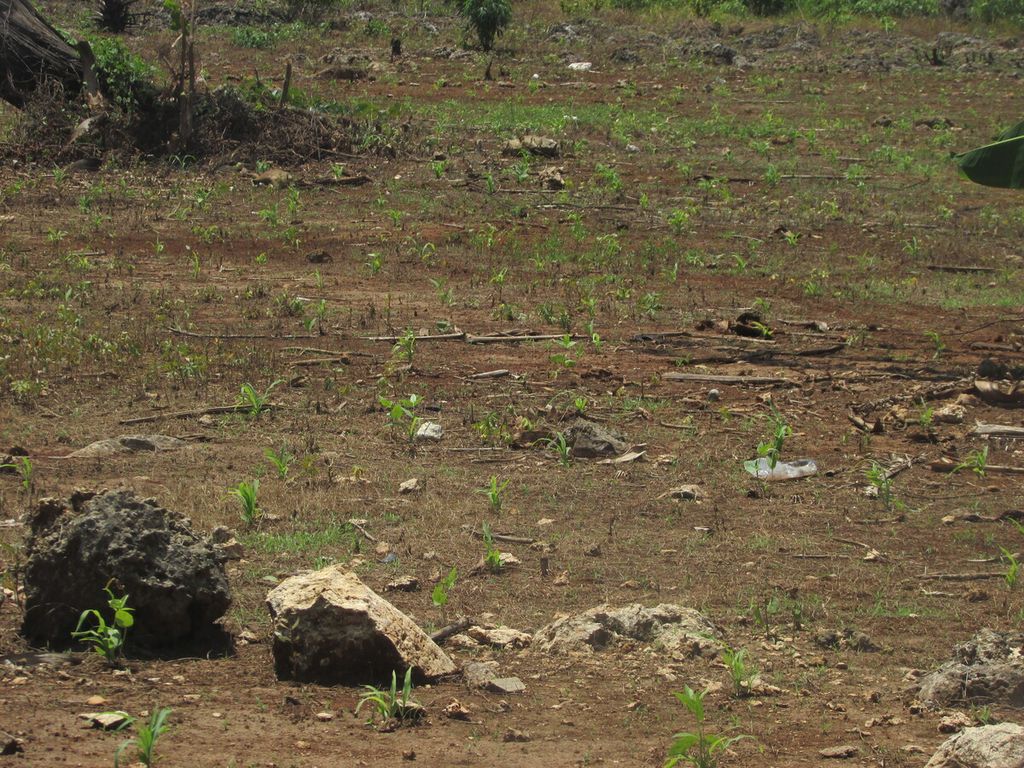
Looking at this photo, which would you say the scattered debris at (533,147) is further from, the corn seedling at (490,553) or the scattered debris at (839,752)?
the scattered debris at (839,752)

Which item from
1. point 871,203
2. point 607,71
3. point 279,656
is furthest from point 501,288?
point 607,71

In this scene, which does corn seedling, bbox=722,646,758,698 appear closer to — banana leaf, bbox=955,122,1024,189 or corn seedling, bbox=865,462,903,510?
corn seedling, bbox=865,462,903,510

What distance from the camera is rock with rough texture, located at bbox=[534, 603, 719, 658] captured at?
4.66 meters

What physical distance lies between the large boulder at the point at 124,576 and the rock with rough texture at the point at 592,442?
9.47 feet

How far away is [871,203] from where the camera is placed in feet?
46.6

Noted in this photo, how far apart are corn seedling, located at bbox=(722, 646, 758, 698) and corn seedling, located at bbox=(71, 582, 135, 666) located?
1932 mm

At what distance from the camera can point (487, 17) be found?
948 inches

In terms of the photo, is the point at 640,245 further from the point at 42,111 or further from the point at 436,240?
the point at 42,111

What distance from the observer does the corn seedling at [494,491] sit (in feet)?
20.1

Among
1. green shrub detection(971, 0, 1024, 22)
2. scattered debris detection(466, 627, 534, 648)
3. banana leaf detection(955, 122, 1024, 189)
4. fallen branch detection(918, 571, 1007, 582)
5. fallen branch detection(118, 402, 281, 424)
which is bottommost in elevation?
fallen branch detection(918, 571, 1007, 582)

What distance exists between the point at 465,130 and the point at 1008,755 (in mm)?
14107

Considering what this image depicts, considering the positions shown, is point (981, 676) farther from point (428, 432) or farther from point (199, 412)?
point (199, 412)

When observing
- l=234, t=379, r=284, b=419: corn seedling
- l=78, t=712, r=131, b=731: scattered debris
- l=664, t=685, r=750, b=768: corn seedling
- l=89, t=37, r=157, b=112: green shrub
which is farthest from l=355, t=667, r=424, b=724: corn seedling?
l=89, t=37, r=157, b=112: green shrub

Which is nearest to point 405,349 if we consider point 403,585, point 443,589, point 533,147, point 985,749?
point 403,585
